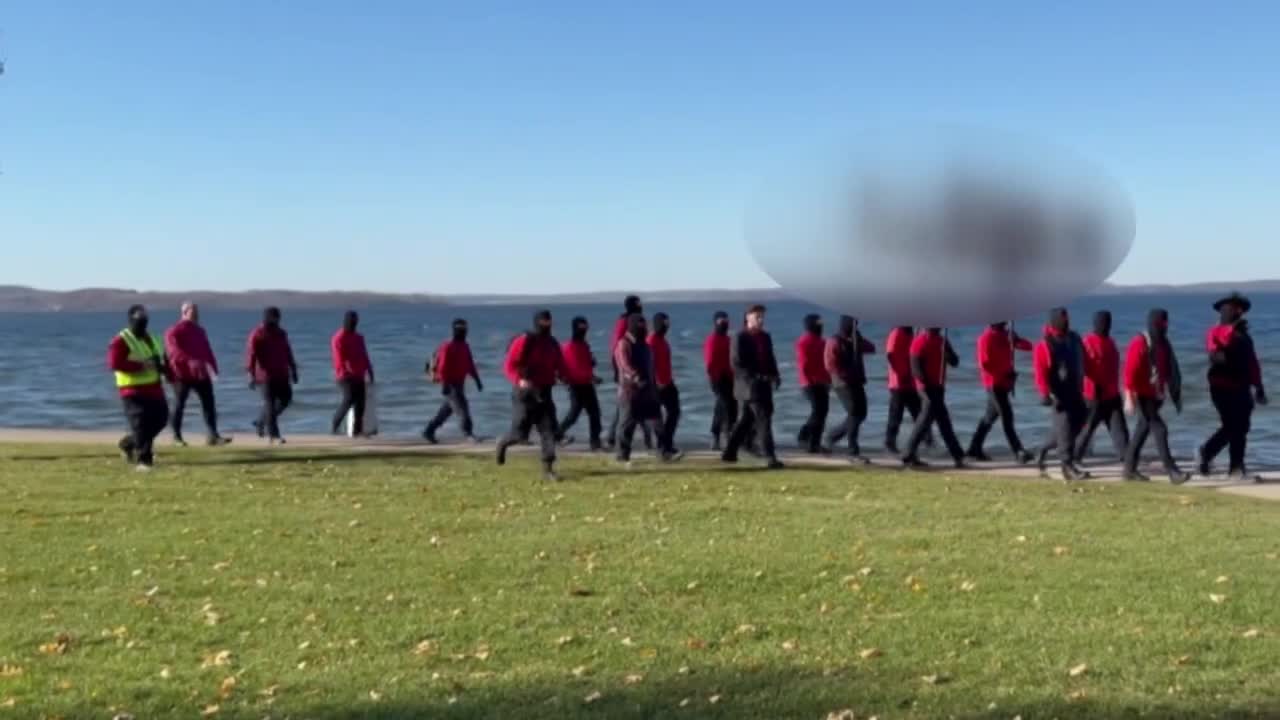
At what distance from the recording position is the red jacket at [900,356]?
1952 cm

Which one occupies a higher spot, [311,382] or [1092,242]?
[1092,242]

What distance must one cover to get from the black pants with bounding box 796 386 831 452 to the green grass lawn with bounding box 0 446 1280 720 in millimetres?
4236

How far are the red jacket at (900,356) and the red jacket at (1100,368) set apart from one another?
2.35 metres

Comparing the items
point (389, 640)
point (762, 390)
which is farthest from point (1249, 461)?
point (389, 640)

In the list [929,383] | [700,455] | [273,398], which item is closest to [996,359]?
[929,383]

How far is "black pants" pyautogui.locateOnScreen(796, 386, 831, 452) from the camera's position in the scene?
20.6 meters

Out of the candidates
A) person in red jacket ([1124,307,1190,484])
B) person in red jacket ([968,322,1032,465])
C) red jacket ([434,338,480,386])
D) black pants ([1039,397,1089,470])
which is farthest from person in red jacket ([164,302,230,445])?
person in red jacket ([1124,307,1190,484])

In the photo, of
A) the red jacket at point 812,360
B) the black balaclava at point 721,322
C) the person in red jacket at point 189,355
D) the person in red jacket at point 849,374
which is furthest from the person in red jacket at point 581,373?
the person in red jacket at point 189,355

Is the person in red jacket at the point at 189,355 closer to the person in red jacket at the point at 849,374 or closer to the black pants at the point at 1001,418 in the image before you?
the person in red jacket at the point at 849,374

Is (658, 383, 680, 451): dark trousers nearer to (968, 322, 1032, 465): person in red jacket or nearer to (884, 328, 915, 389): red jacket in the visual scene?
(884, 328, 915, 389): red jacket

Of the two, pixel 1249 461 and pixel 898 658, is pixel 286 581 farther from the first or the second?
pixel 1249 461

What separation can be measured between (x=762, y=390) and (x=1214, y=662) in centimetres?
1049

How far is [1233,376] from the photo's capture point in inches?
686

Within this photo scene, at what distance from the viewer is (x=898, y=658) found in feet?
27.3
